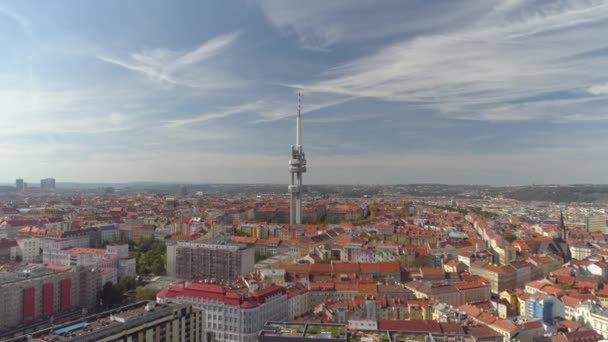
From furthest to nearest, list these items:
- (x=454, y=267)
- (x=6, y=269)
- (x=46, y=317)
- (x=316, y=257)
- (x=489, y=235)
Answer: (x=489, y=235), (x=316, y=257), (x=454, y=267), (x=6, y=269), (x=46, y=317)

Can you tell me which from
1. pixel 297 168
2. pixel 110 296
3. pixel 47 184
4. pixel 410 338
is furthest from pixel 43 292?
pixel 47 184

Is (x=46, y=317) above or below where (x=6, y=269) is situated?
below

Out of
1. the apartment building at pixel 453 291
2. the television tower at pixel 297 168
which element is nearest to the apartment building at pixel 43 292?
the apartment building at pixel 453 291

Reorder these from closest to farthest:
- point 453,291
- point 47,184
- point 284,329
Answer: point 284,329 < point 453,291 < point 47,184

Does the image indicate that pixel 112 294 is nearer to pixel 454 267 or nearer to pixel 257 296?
pixel 257 296

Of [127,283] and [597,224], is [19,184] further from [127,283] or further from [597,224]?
[597,224]

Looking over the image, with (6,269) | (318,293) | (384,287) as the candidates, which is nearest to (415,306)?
(384,287)
